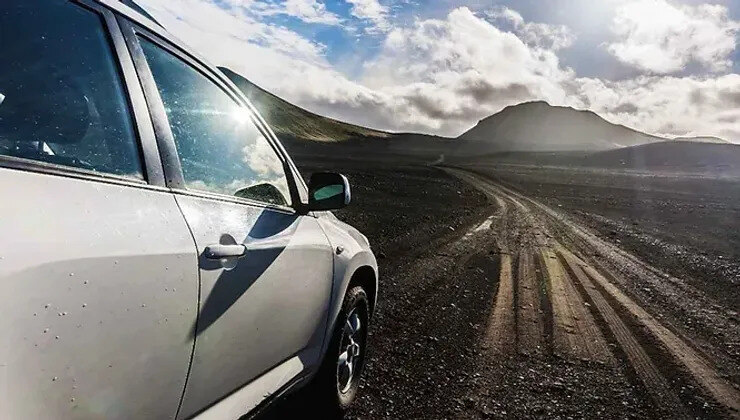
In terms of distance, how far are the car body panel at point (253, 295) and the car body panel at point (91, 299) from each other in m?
0.11

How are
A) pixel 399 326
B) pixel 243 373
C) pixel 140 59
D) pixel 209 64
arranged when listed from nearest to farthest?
pixel 140 59 < pixel 243 373 < pixel 209 64 < pixel 399 326

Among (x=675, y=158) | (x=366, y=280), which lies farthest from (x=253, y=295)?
(x=675, y=158)

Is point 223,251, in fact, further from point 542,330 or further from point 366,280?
point 542,330

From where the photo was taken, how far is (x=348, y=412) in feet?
11.7

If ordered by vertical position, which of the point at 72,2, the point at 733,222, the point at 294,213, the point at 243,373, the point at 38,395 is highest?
the point at 72,2

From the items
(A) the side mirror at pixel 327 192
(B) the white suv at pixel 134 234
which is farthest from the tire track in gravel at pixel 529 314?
(B) the white suv at pixel 134 234

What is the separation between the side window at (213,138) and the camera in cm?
211


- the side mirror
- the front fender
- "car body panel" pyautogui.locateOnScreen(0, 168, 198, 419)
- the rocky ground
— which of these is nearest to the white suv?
"car body panel" pyautogui.locateOnScreen(0, 168, 198, 419)

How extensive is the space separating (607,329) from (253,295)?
15.9 ft

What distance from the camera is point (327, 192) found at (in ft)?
9.86

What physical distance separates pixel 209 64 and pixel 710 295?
27.3ft

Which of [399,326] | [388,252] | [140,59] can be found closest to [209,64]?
[140,59]

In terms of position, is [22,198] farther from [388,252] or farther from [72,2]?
[388,252]

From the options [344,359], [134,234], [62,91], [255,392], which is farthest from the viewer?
[344,359]
